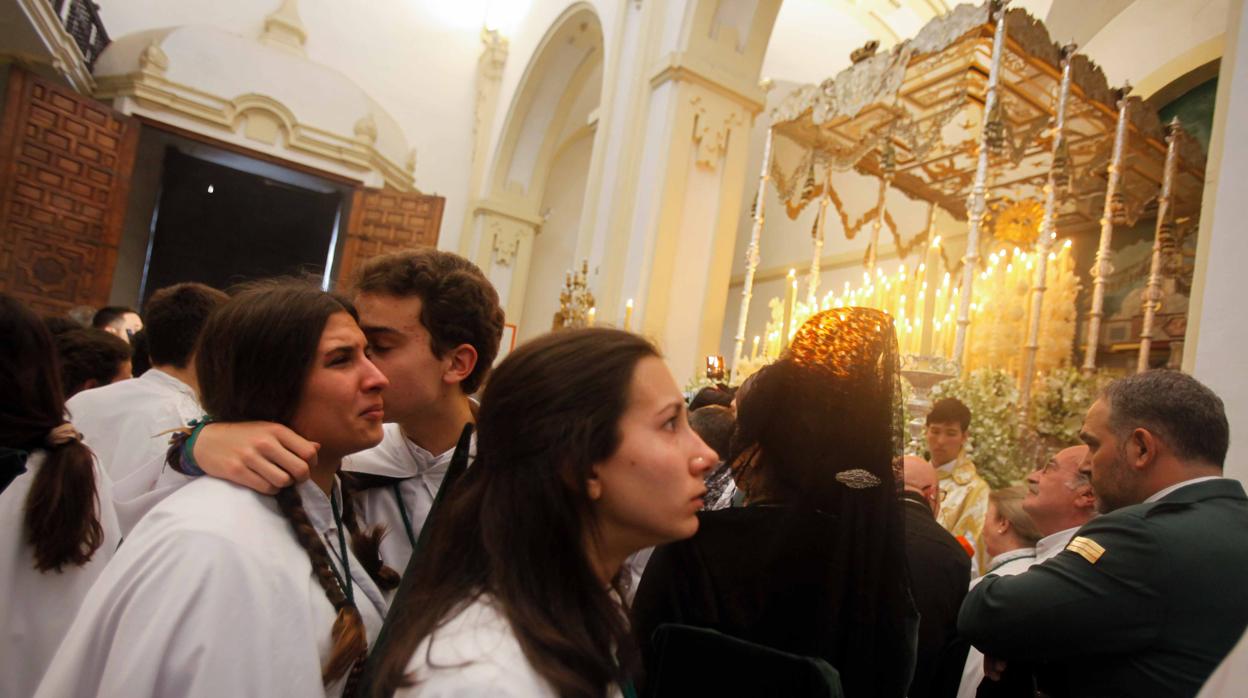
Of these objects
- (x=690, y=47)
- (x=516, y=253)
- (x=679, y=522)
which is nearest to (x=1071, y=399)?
(x=690, y=47)

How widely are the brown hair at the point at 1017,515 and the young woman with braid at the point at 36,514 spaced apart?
9.42 ft

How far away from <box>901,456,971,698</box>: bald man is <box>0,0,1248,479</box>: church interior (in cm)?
183

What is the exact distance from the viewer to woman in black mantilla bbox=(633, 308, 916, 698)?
1.31 m

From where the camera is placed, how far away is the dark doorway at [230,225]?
1253 cm

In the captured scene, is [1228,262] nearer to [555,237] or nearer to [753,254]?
[753,254]

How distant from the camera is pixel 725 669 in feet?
4.20

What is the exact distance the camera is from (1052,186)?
5.79m

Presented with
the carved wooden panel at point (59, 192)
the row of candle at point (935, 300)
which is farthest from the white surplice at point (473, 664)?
the carved wooden panel at point (59, 192)

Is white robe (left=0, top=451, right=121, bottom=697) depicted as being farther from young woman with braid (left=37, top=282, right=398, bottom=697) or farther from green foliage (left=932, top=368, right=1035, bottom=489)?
green foliage (left=932, top=368, right=1035, bottom=489)

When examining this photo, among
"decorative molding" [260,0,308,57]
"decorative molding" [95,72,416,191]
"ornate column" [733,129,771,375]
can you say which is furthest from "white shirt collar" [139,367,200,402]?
"decorative molding" [260,0,308,57]

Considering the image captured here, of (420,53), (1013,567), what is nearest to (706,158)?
(1013,567)

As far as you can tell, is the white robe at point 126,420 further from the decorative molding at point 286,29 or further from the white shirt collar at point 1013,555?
the decorative molding at point 286,29

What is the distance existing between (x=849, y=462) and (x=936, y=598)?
0.79 meters

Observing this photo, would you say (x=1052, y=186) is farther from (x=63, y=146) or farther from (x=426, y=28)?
(x=426, y=28)
